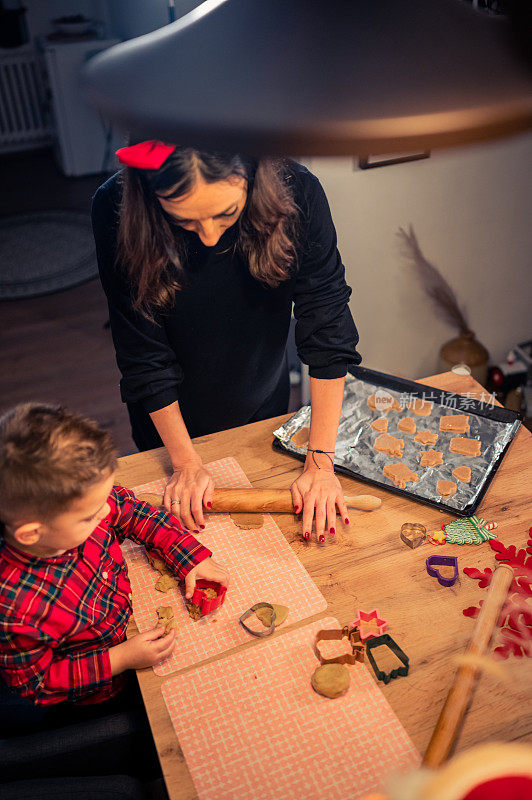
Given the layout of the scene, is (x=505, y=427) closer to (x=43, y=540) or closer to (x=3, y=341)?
(x=43, y=540)

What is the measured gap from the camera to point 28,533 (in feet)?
3.07

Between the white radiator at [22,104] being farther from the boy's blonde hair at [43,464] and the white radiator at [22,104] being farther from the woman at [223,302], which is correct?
Result: the boy's blonde hair at [43,464]

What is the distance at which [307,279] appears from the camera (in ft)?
4.31

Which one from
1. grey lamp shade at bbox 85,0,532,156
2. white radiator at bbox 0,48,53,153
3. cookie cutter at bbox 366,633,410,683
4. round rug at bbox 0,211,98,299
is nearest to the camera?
grey lamp shade at bbox 85,0,532,156

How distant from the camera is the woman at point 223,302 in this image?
1.14m

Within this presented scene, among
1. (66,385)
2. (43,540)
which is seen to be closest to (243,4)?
(43,540)

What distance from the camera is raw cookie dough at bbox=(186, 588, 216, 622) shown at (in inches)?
42.9

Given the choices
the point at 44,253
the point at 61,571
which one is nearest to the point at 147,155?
the point at 61,571

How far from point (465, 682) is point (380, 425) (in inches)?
23.1

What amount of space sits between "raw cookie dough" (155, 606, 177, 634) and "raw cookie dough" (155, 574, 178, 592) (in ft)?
0.12

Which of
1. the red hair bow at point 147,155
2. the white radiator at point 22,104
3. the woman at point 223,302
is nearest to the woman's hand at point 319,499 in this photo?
the woman at point 223,302

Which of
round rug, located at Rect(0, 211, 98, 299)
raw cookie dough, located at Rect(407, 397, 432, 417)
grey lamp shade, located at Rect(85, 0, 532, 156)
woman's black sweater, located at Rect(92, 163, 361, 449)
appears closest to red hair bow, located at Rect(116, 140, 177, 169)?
woman's black sweater, located at Rect(92, 163, 361, 449)

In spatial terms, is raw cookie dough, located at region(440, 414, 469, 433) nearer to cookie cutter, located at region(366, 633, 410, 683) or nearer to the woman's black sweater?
the woman's black sweater

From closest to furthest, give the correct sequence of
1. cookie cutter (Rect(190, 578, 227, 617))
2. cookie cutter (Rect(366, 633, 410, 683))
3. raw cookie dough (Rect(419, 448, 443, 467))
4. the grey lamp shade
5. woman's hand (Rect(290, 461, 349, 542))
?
the grey lamp shade
cookie cutter (Rect(366, 633, 410, 683))
cookie cutter (Rect(190, 578, 227, 617))
woman's hand (Rect(290, 461, 349, 542))
raw cookie dough (Rect(419, 448, 443, 467))
